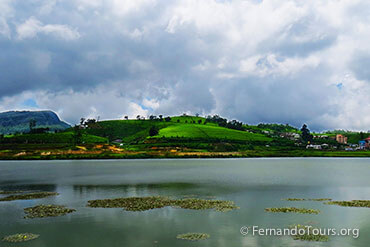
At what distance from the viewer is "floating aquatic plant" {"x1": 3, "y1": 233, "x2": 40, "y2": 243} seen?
29688 millimetres

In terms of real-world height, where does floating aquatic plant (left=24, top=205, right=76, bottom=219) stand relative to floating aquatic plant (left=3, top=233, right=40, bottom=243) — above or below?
above

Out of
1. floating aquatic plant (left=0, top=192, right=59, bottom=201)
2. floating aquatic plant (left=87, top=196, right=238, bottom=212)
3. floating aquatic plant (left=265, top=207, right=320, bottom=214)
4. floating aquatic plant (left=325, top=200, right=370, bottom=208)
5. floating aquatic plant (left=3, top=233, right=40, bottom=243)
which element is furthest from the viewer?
floating aquatic plant (left=0, top=192, right=59, bottom=201)

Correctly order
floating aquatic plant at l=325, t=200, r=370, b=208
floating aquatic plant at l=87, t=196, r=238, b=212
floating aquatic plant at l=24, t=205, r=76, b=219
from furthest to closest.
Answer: floating aquatic plant at l=325, t=200, r=370, b=208, floating aquatic plant at l=87, t=196, r=238, b=212, floating aquatic plant at l=24, t=205, r=76, b=219

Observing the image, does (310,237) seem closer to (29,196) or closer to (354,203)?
(354,203)

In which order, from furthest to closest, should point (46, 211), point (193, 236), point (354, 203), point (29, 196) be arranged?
point (29, 196) < point (354, 203) < point (46, 211) < point (193, 236)

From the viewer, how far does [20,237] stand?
100 feet

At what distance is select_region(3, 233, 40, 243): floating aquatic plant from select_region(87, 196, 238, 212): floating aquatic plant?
13.9 metres

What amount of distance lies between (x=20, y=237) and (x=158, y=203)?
19999 mm

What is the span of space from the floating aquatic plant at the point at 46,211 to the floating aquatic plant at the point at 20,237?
7999mm

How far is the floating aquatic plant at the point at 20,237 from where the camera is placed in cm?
2969

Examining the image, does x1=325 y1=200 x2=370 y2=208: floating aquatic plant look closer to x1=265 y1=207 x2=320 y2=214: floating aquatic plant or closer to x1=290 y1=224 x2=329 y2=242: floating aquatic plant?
x1=265 y1=207 x2=320 y2=214: floating aquatic plant

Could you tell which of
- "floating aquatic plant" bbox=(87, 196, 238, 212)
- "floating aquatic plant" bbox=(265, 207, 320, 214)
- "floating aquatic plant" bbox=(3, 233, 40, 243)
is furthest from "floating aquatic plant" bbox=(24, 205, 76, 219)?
"floating aquatic plant" bbox=(265, 207, 320, 214)

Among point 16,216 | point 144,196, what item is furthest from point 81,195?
point 16,216

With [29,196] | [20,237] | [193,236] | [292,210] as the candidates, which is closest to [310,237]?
[193,236]
